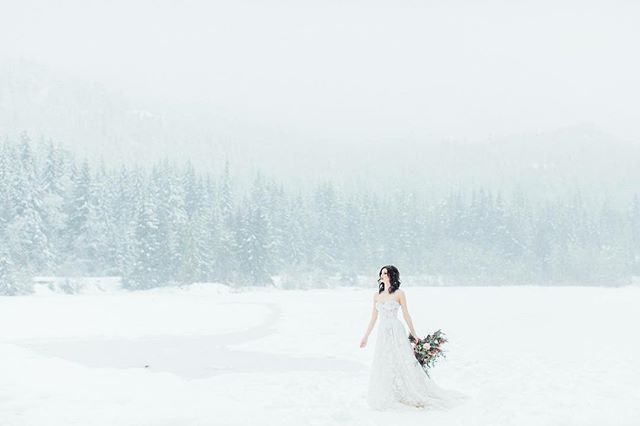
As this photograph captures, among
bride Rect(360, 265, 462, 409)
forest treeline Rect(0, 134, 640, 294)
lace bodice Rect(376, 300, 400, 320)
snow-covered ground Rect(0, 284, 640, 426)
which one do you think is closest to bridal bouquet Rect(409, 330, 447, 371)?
bride Rect(360, 265, 462, 409)

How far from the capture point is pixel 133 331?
27.0m

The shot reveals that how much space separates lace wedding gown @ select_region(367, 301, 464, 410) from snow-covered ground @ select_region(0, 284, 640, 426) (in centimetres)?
30

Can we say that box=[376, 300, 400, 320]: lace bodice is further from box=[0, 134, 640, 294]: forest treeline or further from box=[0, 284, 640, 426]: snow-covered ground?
box=[0, 134, 640, 294]: forest treeline

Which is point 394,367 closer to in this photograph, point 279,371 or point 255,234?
point 279,371

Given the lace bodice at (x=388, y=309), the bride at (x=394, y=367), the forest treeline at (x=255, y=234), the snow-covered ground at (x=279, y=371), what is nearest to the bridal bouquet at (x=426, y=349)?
the bride at (x=394, y=367)

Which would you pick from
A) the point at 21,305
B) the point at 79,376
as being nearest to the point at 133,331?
the point at 79,376

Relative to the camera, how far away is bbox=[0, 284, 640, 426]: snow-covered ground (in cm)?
1210

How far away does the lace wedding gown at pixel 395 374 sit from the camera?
478 inches

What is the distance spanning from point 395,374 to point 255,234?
3105 inches

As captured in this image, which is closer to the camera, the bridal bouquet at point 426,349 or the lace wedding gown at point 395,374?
the lace wedding gown at point 395,374

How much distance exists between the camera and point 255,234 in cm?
9044

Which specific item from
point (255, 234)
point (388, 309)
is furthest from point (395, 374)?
point (255, 234)

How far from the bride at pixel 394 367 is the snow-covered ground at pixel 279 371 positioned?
31 cm

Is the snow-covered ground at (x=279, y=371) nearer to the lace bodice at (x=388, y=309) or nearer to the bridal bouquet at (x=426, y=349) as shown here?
the bridal bouquet at (x=426, y=349)
